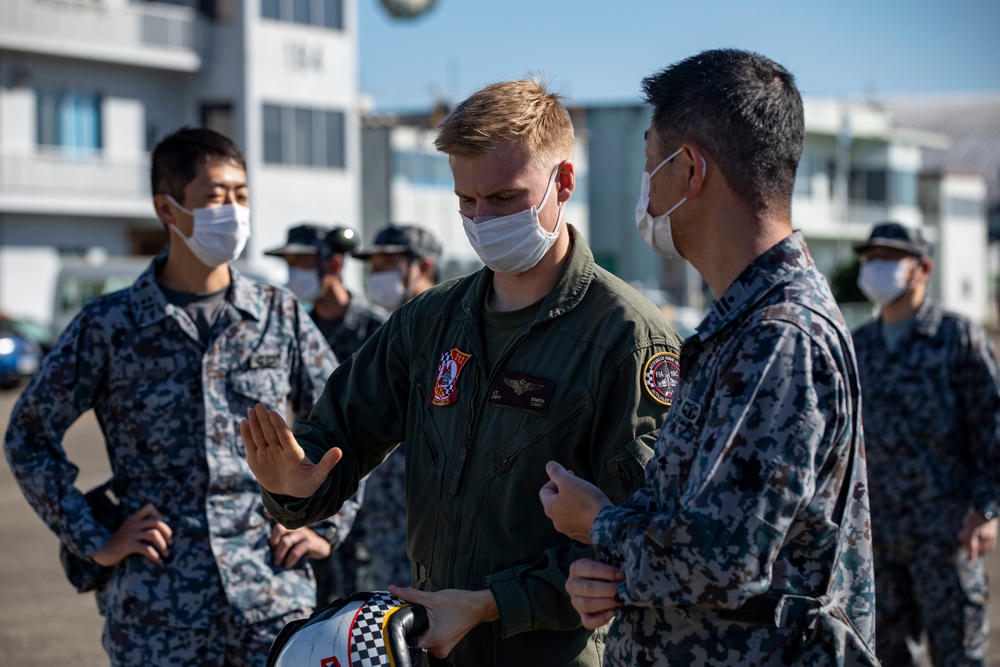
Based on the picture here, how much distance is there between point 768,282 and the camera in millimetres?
2533

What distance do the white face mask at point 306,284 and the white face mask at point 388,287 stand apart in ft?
1.93

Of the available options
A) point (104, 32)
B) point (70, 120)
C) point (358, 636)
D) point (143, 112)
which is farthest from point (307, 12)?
point (358, 636)

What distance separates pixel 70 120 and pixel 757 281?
3580 cm

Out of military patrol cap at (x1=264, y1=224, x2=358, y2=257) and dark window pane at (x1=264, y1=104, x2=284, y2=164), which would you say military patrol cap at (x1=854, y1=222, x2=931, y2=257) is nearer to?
military patrol cap at (x1=264, y1=224, x2=358, y2=257)

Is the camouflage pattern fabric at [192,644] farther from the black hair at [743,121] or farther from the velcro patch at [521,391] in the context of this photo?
the black hair at [743,121]

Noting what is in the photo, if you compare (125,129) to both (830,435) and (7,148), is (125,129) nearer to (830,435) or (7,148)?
(7,148)

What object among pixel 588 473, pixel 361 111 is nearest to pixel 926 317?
pixel 588 473

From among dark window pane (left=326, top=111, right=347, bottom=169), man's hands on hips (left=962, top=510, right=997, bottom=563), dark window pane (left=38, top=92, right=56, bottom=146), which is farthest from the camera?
dark window pane (left=326, top=111, right=347, bottom=169)

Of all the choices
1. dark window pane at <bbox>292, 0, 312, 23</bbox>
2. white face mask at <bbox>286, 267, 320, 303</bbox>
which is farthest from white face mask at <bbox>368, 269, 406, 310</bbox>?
dark window pane at <bbox>292, 0, 312, 23</bbox>

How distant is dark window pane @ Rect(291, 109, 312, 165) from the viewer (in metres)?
37.6

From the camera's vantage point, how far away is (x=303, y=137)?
1485 inches

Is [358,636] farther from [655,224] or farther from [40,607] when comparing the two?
[40,607]

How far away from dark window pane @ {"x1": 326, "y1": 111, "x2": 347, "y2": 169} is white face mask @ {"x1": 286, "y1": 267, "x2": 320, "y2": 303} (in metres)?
31.2

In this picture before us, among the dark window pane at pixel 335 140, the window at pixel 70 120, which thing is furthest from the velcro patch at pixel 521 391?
the dark window pane at pixel 335 140
